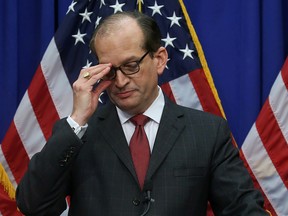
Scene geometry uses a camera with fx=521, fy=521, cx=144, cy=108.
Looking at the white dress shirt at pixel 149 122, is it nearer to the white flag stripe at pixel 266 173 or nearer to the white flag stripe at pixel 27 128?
the white flag stripe at pixel 266 173

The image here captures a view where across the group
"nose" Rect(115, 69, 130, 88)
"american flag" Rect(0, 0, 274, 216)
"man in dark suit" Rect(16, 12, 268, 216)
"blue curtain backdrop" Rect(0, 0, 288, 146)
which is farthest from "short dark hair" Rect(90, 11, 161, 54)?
"blue curtain backdrop" Rect(0, 0, 288, 146)

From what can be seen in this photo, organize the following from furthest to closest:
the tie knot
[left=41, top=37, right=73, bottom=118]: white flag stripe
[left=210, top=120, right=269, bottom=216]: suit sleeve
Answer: [left=41, top=37, right=73, bottom=118]: white flag stripe
the tie knot
[left=210, top=120, right=269, bottom=216]: suit sleeve

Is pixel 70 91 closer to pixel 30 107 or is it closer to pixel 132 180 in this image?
pixel 30 107

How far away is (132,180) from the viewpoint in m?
1.40

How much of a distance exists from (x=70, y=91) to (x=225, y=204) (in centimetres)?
120

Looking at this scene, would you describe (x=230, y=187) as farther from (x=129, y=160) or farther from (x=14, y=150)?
(x=14, y=150)

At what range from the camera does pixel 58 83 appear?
95.0 inches

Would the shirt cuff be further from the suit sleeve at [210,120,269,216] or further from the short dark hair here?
the suit sleeve at [210,120,269,216]

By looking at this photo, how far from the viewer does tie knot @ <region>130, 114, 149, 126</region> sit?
1495 mm

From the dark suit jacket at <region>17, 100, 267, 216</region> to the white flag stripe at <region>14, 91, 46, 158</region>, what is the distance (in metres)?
0.99

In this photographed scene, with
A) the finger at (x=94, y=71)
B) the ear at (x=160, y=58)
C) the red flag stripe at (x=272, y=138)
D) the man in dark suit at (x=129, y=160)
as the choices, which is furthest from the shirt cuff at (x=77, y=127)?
the red flag stripe at (x=272, y=138)

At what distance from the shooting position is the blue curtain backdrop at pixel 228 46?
2316 mm

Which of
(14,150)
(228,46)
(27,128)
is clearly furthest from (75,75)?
(228,46)

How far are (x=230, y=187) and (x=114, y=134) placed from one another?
355mm
